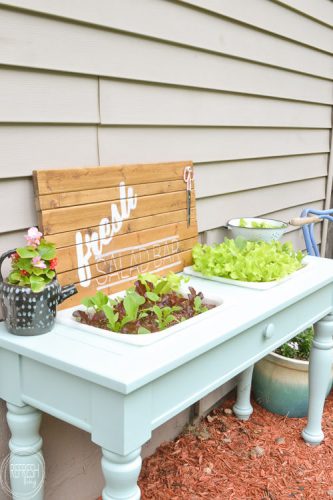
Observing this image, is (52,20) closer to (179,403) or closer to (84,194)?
(84,194)

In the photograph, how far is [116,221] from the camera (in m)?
1.79

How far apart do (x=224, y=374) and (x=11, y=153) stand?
36.2 inches

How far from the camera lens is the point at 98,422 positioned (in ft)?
4.03

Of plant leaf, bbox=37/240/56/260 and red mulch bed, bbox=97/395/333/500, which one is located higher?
plant leaf, bbox=37/240/56/260

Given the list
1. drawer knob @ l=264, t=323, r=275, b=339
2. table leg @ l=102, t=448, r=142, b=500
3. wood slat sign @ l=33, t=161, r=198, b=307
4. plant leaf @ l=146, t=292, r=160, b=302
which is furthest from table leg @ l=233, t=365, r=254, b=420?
table leg @ l=102, t=448, r=142, b=500

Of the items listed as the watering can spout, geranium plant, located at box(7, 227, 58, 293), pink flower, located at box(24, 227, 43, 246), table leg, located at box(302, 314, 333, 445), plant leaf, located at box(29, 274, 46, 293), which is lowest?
table leg, located at box(302, 314, 333, 445)

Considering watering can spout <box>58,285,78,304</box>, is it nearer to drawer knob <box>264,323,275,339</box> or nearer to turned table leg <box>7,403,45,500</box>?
turned table leg <box>7,403,45,500</box>

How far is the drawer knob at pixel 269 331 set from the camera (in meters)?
1.73

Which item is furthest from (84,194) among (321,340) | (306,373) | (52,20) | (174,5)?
(306,373)

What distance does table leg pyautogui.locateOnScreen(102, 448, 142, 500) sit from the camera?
1219mm

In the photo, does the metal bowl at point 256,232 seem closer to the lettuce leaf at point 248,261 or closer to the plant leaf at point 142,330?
the lettuce leaf at point 248,261

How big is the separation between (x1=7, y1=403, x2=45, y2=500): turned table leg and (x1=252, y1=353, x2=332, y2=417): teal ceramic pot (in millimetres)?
1497

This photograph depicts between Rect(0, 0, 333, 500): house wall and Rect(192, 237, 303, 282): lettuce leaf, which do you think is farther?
Rect(192, 237, 303, 282): lettuce leaf

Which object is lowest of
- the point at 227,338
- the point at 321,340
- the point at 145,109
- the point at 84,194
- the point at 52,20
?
the point at 321,340
